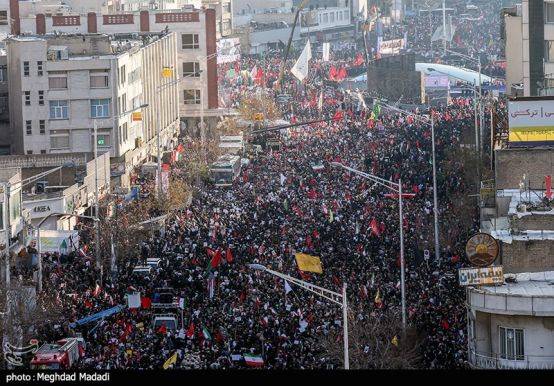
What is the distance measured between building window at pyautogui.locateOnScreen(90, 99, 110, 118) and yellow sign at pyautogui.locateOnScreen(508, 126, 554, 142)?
1301 inches

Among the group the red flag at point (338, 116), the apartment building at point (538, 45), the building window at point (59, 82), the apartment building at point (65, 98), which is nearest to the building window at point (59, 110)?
the apartment building at point (65, 98)

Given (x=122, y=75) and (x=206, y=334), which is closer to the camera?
(x=206, y=334)

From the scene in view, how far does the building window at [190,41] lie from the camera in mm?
119188

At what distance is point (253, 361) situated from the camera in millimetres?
47031

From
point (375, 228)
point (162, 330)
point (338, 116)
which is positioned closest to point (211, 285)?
point (162, 330)

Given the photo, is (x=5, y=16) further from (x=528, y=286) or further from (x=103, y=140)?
(x=528, y=286)

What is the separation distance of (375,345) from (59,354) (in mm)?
7812

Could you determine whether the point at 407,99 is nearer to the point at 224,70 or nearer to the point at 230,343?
the point at 224,70

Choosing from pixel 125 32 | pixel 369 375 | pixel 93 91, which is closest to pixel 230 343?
pixel 369 375

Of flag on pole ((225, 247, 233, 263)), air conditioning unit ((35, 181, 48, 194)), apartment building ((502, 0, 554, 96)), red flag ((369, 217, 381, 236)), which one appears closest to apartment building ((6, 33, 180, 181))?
air conditioning unit ((35, 181, 48, 194))

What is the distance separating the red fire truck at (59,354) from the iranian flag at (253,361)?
436cm

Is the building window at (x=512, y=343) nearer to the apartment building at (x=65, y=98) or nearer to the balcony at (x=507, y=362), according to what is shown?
the balcony at (x=507, y=362)

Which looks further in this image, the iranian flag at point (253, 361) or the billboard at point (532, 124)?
the billboard at point (532, 124)

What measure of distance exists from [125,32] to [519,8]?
26.6 meters
